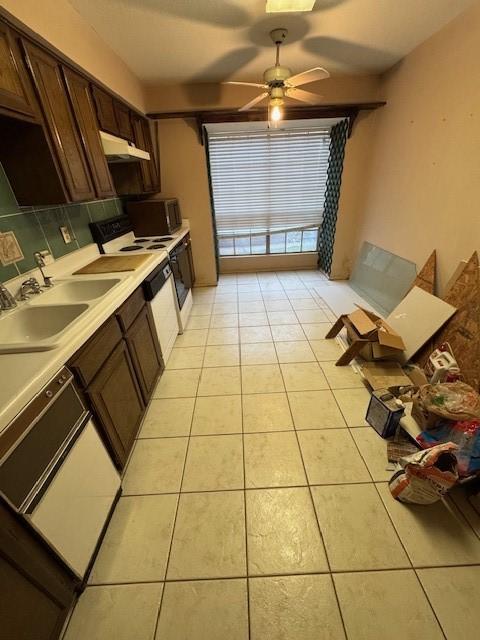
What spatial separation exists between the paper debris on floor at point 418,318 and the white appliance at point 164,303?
79.3 inches

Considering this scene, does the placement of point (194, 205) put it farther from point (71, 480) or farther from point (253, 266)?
point (71, 480)

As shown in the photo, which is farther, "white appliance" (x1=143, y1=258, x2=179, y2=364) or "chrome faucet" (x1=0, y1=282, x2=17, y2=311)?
"white appliance" (x1=143, y1=258, x2=179, y2=364)

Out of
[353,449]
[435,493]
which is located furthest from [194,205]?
[435,493]

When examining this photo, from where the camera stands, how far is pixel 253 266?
4398 millimetres

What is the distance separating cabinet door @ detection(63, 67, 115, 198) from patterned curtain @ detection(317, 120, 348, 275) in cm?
288

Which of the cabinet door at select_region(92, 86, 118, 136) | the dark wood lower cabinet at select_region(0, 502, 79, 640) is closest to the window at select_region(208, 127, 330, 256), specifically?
the cabinet door at select_region(92, 86, 118, 136)

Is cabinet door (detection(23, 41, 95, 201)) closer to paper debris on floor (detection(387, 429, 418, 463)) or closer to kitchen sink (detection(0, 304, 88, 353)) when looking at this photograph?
kitchen sink (detection(0, 304, 88, 353))

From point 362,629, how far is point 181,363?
185 centimetres

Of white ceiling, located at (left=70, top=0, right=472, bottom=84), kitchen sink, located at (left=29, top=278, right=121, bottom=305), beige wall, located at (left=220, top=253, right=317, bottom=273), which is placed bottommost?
beige wall, located at (left=220, top=253, right=317, bottom=273)

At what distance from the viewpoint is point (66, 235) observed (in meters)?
1.88

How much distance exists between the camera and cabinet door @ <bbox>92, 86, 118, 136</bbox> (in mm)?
1846

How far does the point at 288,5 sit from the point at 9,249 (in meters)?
2.17

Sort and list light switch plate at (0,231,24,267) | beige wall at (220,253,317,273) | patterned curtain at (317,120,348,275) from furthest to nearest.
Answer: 1. beige wall at (220,253,317,273)
2. patterned curtain at (317,120,348,275)
3. light switch plate at (0,231,24,267)

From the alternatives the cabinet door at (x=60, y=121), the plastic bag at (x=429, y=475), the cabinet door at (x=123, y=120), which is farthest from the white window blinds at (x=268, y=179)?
the plastic bag at (x=429, y=475)
